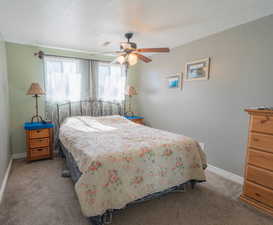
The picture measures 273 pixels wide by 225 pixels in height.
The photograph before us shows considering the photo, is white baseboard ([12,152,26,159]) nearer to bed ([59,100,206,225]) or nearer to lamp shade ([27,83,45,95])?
lamp shade ([27,83,45,95])

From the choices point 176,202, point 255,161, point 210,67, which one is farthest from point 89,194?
point 210,67

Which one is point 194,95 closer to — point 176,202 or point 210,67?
point 210,67

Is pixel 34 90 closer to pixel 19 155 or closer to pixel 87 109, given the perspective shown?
pixel 87 109

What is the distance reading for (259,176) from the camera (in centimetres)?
190

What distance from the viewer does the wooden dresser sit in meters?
1.80

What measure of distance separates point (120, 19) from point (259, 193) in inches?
115

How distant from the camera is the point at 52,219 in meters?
1.69

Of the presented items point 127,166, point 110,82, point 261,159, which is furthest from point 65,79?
point 261,159

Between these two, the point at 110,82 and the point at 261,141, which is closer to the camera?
the point at 261,141

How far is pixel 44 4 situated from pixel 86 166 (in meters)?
1.97

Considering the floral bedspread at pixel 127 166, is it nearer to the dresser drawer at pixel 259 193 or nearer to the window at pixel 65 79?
the dresser drawer at pixel 259 193

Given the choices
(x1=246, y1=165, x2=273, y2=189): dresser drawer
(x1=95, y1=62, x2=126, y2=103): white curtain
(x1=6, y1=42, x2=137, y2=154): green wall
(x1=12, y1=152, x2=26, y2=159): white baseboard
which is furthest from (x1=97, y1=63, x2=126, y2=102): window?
(x1=246, y1=165, x2=273, y2=189): dresser drawer

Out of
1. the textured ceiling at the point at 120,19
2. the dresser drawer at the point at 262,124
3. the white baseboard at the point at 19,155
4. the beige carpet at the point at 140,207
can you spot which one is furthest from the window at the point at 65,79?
the dresser drawer at the point at 262,124

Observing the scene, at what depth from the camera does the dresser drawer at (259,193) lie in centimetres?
182
